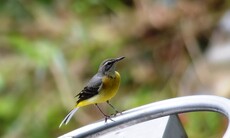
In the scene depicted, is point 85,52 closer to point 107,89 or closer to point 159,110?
point 107,89

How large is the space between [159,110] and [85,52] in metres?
1.57

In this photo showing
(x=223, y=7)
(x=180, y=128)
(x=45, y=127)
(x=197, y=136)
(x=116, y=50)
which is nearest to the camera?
(x=180, y=128)

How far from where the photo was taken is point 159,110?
130 cm

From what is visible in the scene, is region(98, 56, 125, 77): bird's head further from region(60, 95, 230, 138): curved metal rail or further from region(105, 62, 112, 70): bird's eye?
region(60, 95, 230, 138): curved metal rail

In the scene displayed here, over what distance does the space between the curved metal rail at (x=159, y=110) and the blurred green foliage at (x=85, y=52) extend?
109cm

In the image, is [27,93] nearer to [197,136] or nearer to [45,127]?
[45,127]

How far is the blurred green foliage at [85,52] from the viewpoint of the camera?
2635 millimetres

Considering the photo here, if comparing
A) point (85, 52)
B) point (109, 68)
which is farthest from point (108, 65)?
→ point (85, 52)

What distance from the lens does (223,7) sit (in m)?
3.09

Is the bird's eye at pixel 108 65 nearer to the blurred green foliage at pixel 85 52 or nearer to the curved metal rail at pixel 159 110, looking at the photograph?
the curved metal rail at pixel 159 110

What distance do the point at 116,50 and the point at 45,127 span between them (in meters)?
0.41

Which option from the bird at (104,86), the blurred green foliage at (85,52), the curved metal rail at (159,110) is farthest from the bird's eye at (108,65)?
the blurred green foliage at (85,52)

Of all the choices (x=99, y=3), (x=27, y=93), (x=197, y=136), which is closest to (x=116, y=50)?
(x=99, y=3)

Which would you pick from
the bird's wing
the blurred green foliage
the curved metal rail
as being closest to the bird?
the bird's wing
